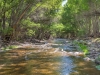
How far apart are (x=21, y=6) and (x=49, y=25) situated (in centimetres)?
2169

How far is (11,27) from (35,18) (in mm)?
10887

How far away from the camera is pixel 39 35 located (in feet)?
187

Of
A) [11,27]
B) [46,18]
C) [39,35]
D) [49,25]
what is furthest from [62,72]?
[39,35]

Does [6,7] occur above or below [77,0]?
below

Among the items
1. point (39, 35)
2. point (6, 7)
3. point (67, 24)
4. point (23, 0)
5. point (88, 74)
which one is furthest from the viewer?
point (67, 24)

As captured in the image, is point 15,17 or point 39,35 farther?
point 39,35

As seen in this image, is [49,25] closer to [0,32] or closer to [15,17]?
[15,17]

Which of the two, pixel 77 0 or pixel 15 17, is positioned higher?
pixel 77 0

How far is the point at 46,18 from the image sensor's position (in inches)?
1877

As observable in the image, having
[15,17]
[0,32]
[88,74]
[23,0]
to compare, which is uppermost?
[23,0]

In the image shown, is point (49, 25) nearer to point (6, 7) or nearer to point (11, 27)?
point (11, 27)

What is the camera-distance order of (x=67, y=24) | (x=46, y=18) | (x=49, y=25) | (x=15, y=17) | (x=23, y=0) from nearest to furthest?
(x=23, y=0), (x=15, y=17), (x=46, y=18), (x=49, y=25), (x=67, y=24)

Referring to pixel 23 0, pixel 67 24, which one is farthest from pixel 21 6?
pixel 67 24

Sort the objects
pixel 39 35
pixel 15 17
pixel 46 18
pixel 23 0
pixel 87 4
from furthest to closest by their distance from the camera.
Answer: pixel 39 35, pixel 46 18, pixel 87 4, pixel 15 17, pixel 23 0
